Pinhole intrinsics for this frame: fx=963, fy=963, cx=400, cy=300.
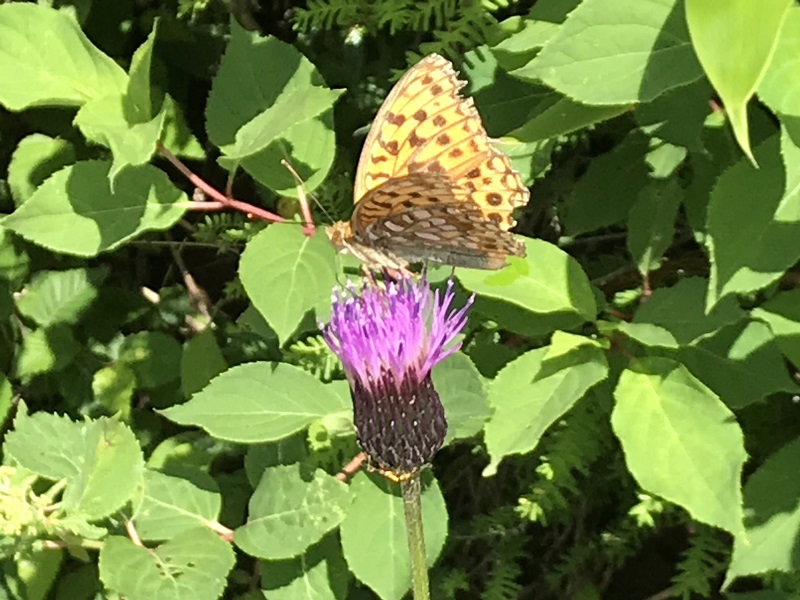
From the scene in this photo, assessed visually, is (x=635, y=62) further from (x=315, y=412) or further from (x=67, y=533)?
(x=67, y=533)

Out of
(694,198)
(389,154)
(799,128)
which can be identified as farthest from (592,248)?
(799,128)

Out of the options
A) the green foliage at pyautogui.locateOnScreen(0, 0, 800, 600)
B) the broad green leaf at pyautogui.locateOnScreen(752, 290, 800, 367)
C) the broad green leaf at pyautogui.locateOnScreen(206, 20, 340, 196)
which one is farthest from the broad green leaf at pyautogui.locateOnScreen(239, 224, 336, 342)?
the broad green leaf at pyautogui.locateOnScreen(752, 290, 800, 367)

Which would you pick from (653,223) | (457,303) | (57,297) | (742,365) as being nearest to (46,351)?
(57,297)

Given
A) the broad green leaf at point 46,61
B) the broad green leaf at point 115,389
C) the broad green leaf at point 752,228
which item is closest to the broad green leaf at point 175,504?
the broad green leaf at point 115,389

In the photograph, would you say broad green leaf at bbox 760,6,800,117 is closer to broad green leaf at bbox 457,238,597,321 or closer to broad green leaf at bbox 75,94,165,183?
broad green leaf at bbox 457,238,597,321

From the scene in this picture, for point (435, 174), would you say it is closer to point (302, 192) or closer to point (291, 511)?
point (302, 192)

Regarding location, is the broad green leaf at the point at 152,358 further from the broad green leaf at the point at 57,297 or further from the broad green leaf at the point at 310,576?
the broad green leaf at the point at 310,576
